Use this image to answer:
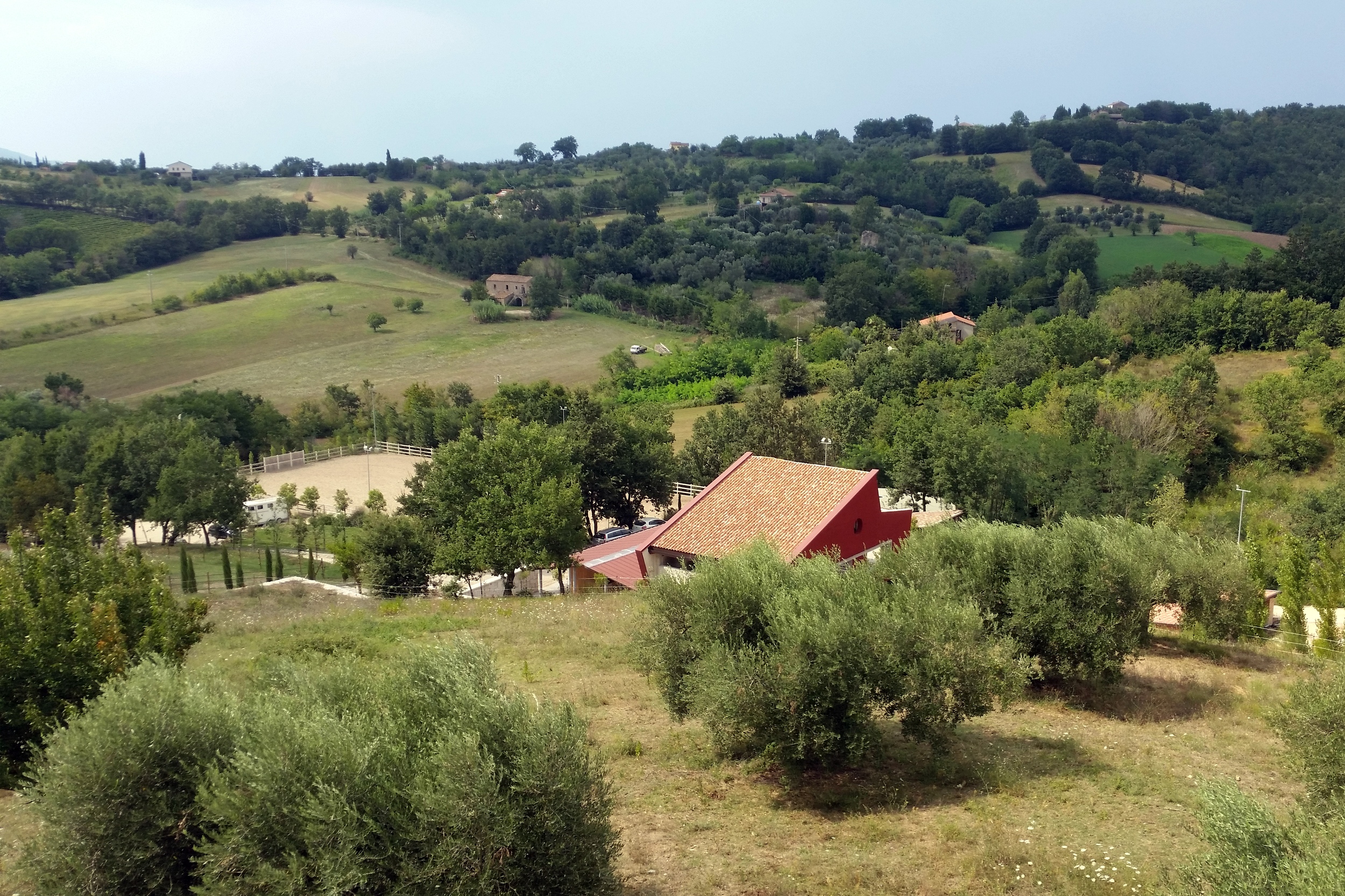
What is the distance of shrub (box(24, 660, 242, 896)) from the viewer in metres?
8.41

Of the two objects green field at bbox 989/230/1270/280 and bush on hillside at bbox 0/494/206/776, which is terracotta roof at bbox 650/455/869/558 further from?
green field at bbox 989/230/1270/280

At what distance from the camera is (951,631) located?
12820 mm

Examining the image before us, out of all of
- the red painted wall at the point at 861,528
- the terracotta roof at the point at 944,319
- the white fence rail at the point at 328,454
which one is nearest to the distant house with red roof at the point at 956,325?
the terracotta roof at the point at 944,319

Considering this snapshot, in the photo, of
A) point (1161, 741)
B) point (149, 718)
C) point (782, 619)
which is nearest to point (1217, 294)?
point (1161, 741)

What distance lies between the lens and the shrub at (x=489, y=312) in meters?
97.8

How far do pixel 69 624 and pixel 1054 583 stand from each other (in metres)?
14.4

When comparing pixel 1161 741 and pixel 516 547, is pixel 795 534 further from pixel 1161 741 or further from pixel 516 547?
pixel 1161 741

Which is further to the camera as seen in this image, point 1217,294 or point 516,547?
point 1217,294

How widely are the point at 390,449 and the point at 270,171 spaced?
149909 millimetres

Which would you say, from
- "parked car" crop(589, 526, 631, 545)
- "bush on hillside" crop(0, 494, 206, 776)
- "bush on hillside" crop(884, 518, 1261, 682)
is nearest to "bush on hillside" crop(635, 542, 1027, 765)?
"bush on hillside" crop(884, 518, 1261, 682)

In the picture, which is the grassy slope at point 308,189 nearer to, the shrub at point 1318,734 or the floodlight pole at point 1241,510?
the floodlight pole at point 1241,510

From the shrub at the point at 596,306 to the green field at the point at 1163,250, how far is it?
50.8m

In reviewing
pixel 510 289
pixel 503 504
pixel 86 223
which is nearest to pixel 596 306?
pixel 510 289

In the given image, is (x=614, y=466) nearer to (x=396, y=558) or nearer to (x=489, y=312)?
(x=396, y=558)
